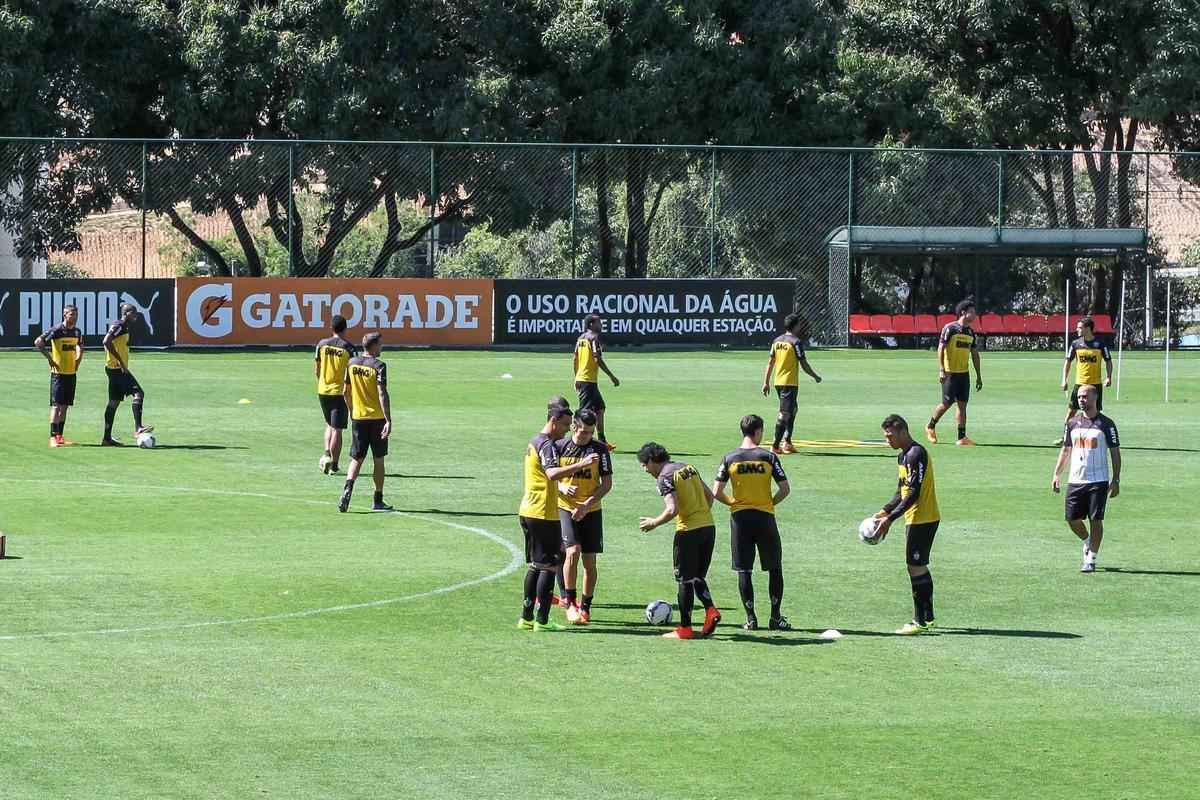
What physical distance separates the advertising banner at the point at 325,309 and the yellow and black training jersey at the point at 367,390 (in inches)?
974

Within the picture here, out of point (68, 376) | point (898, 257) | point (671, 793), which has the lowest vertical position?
point (671, 793)

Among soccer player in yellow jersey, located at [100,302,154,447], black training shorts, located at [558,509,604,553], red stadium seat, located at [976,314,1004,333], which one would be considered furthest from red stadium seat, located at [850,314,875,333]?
black training shorts, located at [558,509,604,553]

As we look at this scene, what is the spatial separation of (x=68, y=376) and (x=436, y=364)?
16756 mm

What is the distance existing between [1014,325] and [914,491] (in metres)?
40.6

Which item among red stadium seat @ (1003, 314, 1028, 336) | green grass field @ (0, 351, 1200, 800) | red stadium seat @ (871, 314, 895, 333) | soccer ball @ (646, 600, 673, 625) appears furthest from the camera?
red stadium seat @ (1003, 314, 1028, 336)

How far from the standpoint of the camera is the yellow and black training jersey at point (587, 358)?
28297mm

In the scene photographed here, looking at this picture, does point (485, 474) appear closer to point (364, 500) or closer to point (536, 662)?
point (364, 500)

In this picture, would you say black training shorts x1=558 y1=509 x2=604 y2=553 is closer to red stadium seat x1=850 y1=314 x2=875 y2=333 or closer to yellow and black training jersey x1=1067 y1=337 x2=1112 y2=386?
yellow and black training jersey x1=1067 y1=337 x2=1112 y2=386

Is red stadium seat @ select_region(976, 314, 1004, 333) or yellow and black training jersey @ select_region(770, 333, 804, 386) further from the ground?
red stadium seat @ select_region(976, 314, 1004, 333)

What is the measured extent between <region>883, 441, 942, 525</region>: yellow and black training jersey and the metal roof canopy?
125ft

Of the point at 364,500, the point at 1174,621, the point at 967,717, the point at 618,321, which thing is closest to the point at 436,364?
the point at 618,321

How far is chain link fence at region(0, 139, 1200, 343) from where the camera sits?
5172 centimetres

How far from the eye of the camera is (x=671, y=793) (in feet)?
36.2

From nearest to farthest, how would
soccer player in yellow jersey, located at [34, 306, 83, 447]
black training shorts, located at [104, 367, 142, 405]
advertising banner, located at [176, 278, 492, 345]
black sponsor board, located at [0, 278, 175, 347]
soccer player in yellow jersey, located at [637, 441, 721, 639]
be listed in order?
1. soccer player in yellow jersey, located at [637, 441, 721, 639]
2. black training shorts, located at [104, 367, 142, 405]
3. soccer player in yellow jersey, located at [34, 306, 83, 447]
4. black sponsor board, located at [0, 278, 175, 347]
5. advertising banner, located at [176, 278, 492, 345]
